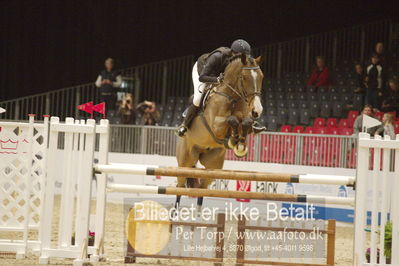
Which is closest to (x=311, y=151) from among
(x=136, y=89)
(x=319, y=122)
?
(x=319, y=122)

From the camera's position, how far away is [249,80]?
664 centimetres

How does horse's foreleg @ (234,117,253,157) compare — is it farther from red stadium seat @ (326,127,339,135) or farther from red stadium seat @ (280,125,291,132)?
red stadium seat @ (280,125,291,132)

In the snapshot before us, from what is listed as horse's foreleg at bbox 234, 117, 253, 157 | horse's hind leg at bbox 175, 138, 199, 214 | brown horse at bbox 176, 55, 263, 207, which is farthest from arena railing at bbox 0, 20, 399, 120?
horse's foreleg at bbox 234, 117, 253, 157

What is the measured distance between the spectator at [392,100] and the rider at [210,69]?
520 cm

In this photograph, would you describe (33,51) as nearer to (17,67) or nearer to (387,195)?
(17,67)

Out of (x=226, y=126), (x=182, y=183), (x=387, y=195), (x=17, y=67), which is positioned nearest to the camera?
(x=387, y=195)

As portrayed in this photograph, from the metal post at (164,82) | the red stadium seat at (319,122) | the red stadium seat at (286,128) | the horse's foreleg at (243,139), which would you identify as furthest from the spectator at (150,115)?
the horse's foreleg at (243,139)

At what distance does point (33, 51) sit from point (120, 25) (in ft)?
7.15

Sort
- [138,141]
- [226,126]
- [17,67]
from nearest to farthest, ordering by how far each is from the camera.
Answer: [226,126]
[138,141]
[17,67]

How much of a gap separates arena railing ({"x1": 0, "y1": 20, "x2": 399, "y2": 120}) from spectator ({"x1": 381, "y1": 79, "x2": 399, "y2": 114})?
2361 millimetres

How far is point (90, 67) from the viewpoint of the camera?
1536 cm

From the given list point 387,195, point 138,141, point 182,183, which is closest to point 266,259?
point 387,195

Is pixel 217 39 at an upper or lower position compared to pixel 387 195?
upper

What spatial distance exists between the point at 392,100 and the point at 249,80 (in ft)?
19.8
